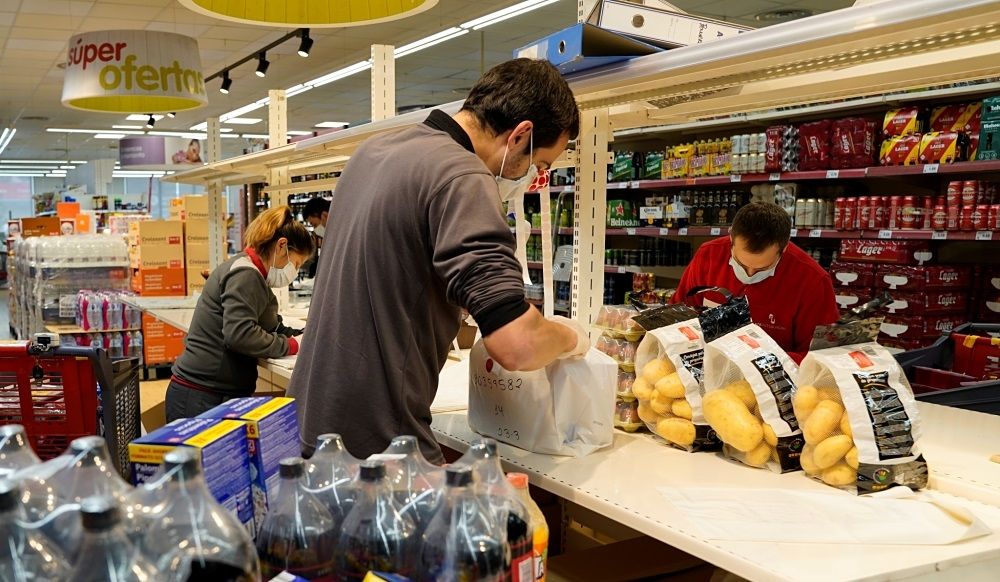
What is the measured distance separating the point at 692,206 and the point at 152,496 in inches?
214

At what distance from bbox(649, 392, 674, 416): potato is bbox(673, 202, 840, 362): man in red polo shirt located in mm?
1116

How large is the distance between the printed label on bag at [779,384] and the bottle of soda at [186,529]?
120 cm

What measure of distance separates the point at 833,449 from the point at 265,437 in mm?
1114

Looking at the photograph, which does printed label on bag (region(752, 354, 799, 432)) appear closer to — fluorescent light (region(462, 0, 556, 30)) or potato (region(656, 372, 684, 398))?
potato (region(656, 372, 684, 398))

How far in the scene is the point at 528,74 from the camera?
163cm

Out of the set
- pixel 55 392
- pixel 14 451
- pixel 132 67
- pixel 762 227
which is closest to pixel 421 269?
pixel 14 451

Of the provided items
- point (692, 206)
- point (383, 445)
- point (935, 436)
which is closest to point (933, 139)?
point (692, 206)

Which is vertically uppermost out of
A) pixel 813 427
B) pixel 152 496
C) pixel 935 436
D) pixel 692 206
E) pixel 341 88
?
pixel 341 88

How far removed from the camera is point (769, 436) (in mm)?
1700

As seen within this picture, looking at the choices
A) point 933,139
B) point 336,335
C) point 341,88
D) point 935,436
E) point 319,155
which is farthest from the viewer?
point 341,88

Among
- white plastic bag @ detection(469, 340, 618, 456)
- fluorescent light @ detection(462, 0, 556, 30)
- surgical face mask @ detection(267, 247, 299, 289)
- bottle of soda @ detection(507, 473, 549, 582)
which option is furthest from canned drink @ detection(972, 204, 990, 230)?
fluorescent light @ detection(462, 0, 556, 30)

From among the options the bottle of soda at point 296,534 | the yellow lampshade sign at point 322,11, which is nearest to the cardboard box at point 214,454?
the bottle of soda at point 296,534

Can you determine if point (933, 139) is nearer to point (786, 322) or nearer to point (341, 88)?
point (786, 322)

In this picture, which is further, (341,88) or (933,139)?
(341,88)
